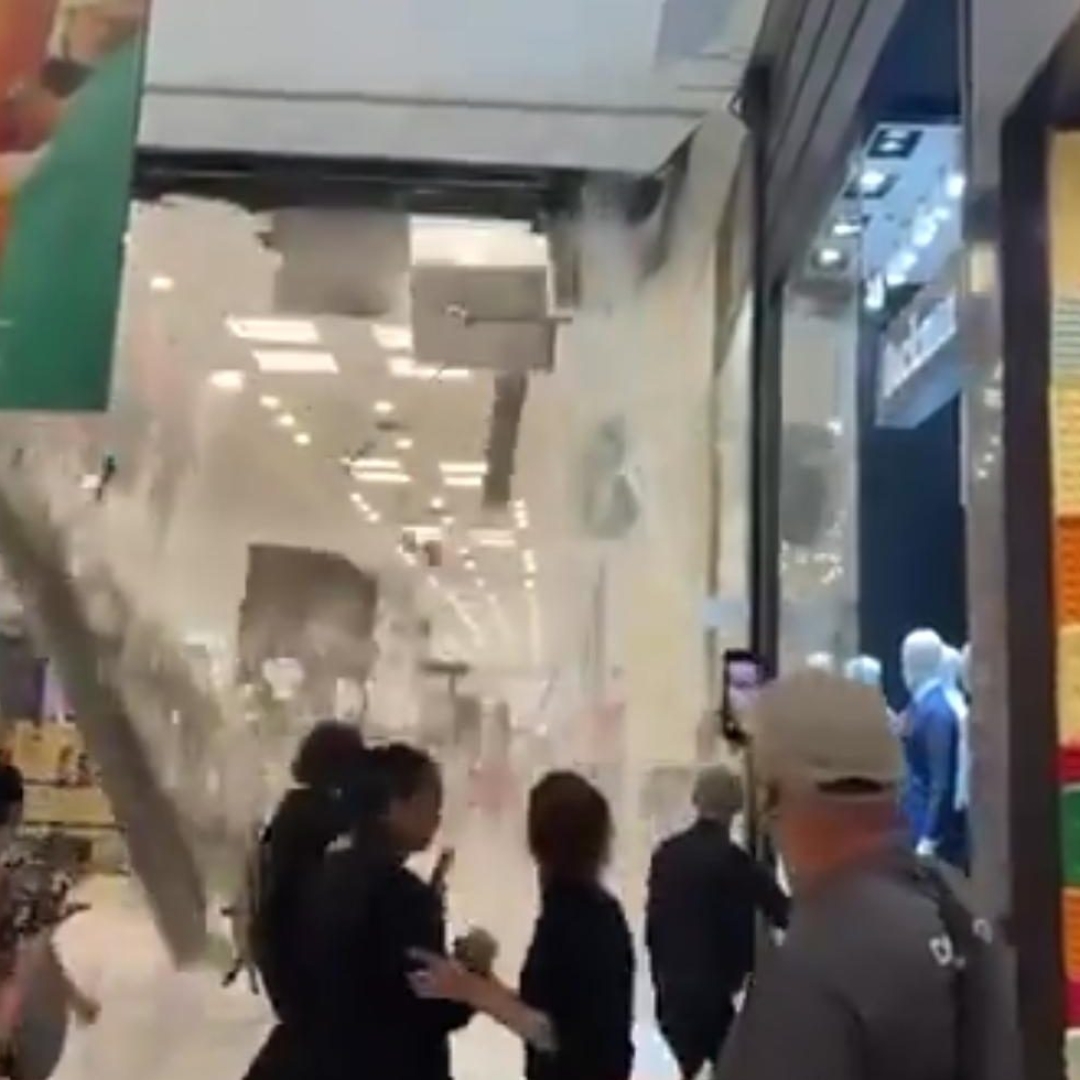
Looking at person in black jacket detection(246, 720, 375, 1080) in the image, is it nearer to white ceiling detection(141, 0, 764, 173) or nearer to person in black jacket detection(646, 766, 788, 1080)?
person in black jacket detection(646, 766, 788, 1080)

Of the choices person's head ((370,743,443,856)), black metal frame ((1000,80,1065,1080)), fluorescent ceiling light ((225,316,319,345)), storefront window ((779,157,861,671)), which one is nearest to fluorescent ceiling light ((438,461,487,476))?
fluorescent ceiling light ((225,316,319,345))

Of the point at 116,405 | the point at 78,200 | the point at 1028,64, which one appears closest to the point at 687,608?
the point at 116,405

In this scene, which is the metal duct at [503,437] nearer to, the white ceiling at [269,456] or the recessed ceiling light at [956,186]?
the white ceiling at [269,456]

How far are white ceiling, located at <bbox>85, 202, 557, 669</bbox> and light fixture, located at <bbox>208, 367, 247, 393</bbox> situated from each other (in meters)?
0.01

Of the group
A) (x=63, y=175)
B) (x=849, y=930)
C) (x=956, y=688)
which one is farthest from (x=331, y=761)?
(x=849, y=930)

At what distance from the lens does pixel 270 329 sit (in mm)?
6352

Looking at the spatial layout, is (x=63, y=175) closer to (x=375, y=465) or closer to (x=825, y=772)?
(x=375, y=465)

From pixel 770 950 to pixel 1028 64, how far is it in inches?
46.9

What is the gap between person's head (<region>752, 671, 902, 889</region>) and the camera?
201cm

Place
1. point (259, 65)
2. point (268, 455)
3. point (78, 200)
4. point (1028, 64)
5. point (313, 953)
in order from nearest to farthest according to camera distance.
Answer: point (1028, 64) < point (313, 953) < point (78, 200) < point (259, 65) < point (268, 455)

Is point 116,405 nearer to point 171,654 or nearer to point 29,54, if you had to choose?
point 171,654

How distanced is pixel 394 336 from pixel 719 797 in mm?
2098

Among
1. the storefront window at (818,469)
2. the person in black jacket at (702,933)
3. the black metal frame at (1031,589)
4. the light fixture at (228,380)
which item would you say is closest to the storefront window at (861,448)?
the storefront window at (818,469)

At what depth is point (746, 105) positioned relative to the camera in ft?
19.7
